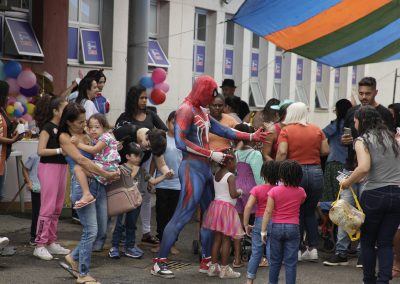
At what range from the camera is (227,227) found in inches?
356

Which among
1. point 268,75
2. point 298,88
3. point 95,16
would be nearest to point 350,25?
point 95,16

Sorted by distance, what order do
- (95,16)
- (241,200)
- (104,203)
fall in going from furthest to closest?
(95,16), (241,200), (104,203)

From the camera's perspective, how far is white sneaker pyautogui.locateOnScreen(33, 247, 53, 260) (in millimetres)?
9430

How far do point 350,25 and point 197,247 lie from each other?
3611 millimetres

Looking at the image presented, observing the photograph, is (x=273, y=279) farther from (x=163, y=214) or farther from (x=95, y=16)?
(x=95, y=16)

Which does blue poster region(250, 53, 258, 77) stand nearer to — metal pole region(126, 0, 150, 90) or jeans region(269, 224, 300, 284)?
metal pole region(126, 0, 150, 90)

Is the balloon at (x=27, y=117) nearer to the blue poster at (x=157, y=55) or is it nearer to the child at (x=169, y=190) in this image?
the child at (x=169, y=190)

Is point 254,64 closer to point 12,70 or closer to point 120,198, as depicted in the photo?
point 12,70

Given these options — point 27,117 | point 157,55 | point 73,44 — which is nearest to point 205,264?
point 27,117

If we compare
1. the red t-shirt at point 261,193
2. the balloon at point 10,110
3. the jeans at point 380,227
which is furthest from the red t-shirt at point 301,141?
the balloon at point 10,110

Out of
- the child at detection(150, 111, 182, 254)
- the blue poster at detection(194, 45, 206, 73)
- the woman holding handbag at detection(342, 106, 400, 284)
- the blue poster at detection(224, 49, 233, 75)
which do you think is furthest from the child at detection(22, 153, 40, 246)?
the blue poster at detection(224, 49, 233, 75)

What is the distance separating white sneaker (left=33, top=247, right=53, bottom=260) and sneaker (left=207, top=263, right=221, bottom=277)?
1665 millimetres

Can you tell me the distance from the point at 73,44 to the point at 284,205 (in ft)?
35.3

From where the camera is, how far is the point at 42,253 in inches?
372
